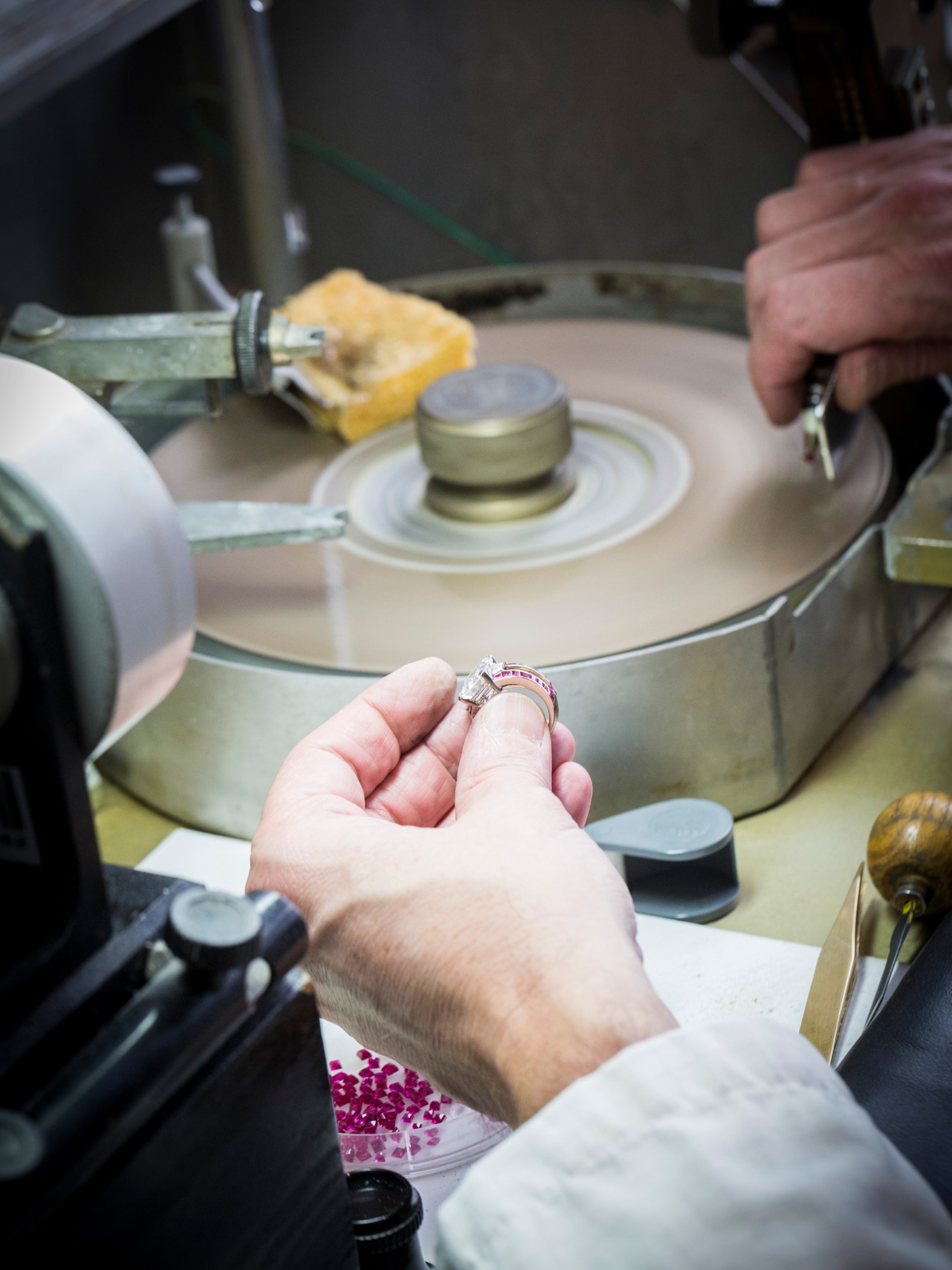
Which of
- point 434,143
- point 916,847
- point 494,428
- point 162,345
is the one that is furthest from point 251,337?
point 434,143

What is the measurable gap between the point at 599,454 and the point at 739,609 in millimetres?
412

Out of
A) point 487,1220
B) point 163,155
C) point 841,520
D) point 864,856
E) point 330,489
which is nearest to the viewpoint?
point 487,1220

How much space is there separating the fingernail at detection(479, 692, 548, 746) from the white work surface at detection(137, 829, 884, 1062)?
8.8 inches

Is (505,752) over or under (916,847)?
over

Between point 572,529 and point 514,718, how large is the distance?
528 mm

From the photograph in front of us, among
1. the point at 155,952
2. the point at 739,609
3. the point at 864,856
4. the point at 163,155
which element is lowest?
the point at 864,856

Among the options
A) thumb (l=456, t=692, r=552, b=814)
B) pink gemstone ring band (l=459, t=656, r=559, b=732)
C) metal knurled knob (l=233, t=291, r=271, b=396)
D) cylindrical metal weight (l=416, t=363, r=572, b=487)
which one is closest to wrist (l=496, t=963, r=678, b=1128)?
thumb (l=456, t=692, r=552, b=814)

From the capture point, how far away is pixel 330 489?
1363mm

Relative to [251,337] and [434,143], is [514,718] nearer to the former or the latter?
[251,337]

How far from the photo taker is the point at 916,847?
2.78 ft

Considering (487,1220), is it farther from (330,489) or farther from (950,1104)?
(330,489)

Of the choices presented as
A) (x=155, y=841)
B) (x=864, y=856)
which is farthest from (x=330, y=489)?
(x=864, y=856)

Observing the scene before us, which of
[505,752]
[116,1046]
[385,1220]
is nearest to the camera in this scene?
[116,1046]

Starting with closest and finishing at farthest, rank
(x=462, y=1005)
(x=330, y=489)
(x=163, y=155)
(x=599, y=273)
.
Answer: (x=462, y=1005) → (x=330, y=489) → (x=599, y=273) → (x=163, y=155)
